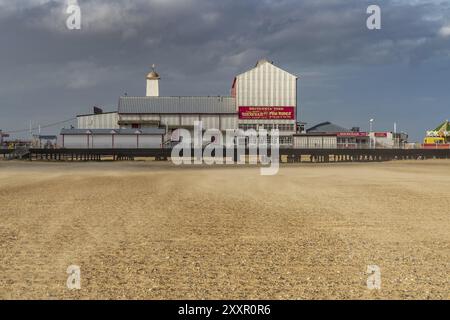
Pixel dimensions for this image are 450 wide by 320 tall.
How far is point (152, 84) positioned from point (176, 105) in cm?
1225

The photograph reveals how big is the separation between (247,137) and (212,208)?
201 feet

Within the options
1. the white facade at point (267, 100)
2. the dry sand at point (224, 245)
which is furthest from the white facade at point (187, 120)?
the dry sand at point (224, 245)

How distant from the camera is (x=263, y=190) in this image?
24031mm

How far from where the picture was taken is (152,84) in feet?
304

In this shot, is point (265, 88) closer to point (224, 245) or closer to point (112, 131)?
point (112, 131)

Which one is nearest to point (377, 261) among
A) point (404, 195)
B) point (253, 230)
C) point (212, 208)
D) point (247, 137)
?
point (253, 230)

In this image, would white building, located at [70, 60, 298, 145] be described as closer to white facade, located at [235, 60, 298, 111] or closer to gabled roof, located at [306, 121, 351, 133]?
white facade, located at [235, 60, 298, 111]

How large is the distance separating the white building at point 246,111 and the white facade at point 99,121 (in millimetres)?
2423

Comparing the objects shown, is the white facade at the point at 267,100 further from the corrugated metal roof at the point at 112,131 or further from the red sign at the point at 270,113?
the corrugated metal roof at the point at 112,131

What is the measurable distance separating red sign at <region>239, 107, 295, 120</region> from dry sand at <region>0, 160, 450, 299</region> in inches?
2340

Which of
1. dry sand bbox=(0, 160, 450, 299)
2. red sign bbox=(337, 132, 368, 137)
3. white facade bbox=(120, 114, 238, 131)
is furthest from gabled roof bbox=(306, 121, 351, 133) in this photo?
dry sand bbox=(0, 160, 450, 299)

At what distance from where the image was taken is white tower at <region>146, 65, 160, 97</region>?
3620 inches

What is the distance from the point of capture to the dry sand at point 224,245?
26.1 feet
